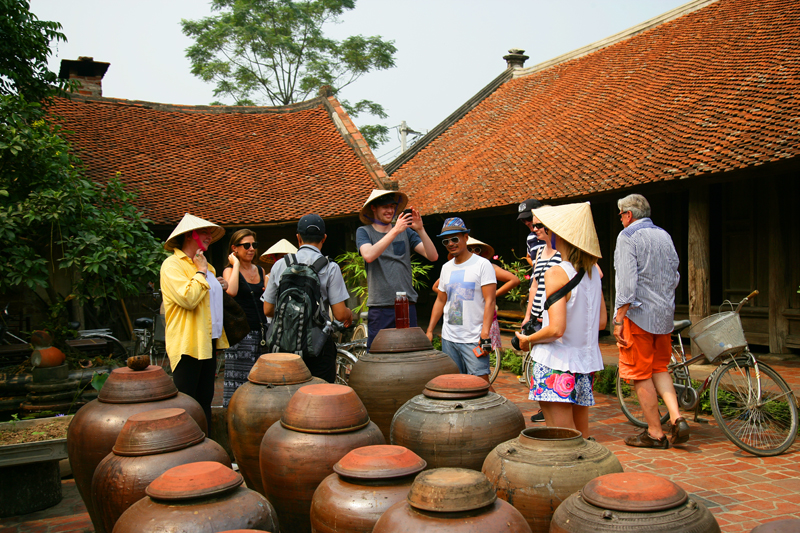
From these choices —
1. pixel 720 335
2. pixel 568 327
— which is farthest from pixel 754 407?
pixel 568 327

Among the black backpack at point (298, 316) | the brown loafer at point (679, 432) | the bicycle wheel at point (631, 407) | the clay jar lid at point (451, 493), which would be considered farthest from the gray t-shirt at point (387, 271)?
the clay jar lid at point (451, 493)

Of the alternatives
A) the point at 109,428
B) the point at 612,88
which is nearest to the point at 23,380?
the point at 109,428

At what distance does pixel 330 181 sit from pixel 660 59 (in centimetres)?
713

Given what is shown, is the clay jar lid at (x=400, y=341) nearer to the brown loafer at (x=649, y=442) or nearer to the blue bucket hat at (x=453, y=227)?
the blue bucket hat at (x=453, y=227)

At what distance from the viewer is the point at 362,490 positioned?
243cm

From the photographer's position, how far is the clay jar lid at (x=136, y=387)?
357 cm

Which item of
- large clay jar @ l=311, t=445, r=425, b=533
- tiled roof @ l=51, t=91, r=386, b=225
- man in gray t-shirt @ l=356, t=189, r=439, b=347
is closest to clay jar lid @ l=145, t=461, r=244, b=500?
large clay jar @ l=311, t=445, r=425, b=533

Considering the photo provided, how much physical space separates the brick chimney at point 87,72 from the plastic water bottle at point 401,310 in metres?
14.2

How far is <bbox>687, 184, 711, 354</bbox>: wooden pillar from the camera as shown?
880 centimetres

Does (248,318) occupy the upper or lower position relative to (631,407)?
upper

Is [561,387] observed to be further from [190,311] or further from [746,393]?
[746,393]

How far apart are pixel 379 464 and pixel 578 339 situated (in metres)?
1.63

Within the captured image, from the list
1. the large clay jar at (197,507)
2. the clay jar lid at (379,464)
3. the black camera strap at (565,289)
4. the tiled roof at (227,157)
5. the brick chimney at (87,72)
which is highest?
the brick chimney at (87,72)

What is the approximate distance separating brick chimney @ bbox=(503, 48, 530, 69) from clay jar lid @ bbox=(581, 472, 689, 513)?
1790 cm
